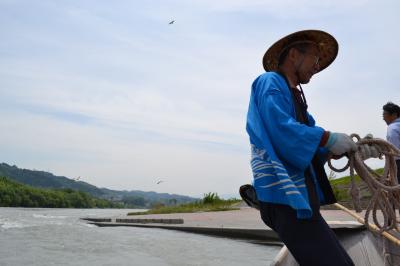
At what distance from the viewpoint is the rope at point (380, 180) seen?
234 centimetres

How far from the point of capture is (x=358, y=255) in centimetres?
390

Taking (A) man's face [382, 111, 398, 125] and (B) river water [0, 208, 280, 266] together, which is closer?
(A) man's face [382, 111, 398, 125]

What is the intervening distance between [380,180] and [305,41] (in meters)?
0.83

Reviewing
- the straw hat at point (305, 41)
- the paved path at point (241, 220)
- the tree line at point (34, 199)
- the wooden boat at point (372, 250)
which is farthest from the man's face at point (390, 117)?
the tree line at point (34, 199)

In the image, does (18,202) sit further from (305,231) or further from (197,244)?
(305,231)

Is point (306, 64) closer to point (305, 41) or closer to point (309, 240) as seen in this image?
point (305, 41)

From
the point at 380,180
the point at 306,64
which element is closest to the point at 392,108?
the point at 380,180

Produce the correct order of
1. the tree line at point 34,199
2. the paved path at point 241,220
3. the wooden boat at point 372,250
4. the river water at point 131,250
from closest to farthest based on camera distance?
the wooden boat at point 372,250 < the river water at point 131,250 < the paved path at point 241,220 < the tree line at point 34,199

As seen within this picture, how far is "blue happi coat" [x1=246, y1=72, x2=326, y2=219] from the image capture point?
201 cm

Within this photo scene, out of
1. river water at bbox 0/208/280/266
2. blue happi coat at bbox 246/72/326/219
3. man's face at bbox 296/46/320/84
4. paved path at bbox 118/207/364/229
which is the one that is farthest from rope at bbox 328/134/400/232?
paved path at bbox 118/207/364/229

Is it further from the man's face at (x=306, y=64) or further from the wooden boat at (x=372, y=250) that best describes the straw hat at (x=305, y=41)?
the wooden boat at (x=372, y=250)

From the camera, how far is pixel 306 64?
2398mm

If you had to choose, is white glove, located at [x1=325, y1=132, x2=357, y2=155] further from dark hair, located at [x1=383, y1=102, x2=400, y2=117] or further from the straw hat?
dark hair, located at [x1=383, y1=102, x2=400, y2=117]

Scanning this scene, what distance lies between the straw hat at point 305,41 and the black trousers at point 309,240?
2.75 ft
